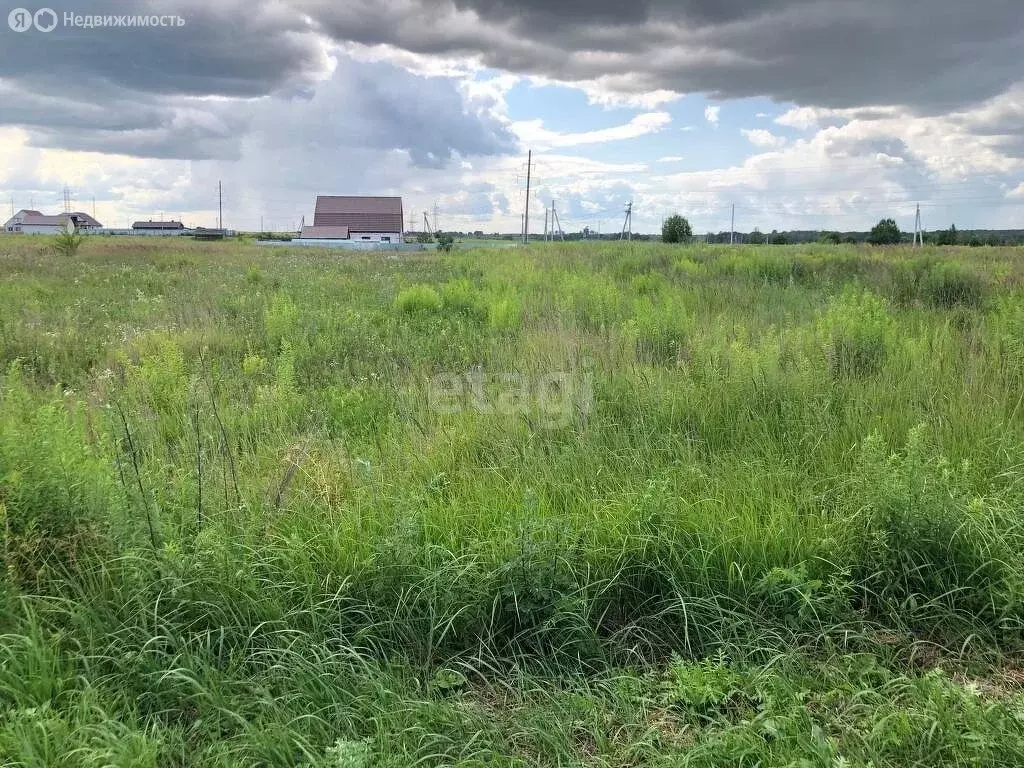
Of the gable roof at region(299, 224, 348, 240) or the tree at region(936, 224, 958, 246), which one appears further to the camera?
the gable roof at region(299, 224, 348, 240)

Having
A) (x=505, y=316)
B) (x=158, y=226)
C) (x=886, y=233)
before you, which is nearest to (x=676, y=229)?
(x=886, y=233)

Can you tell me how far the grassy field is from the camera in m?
2.23

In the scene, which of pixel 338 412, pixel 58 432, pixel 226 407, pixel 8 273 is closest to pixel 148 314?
pixel 226 407

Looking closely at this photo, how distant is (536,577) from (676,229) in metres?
54.2

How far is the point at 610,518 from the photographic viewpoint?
3.31 metres

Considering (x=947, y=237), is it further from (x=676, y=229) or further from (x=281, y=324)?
(x=281, y=324)

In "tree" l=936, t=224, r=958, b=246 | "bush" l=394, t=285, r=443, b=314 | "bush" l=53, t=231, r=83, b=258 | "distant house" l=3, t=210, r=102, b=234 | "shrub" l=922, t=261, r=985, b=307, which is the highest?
"distant house" l=3, t=210, r=102, b=234

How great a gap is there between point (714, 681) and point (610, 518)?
103cm

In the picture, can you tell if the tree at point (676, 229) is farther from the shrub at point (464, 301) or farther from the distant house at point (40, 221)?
the distant house at point (40, 221)

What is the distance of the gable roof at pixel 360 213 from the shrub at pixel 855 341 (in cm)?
7445

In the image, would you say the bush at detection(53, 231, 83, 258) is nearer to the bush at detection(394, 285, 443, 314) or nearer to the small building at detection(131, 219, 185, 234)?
the bush at detection(394, 285, 443, 314)

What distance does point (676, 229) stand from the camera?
175 feet

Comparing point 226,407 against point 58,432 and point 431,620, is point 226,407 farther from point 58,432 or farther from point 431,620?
point 431,620

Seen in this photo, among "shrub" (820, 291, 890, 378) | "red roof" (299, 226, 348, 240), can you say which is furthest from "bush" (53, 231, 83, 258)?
"red roof" (299, 226, 348, 240)
